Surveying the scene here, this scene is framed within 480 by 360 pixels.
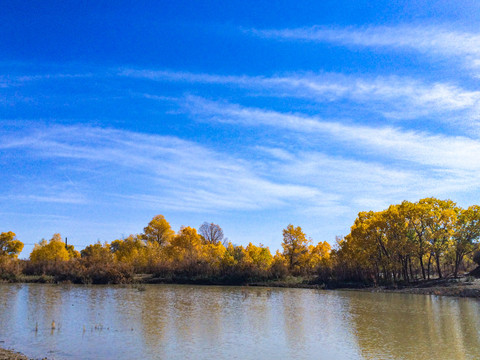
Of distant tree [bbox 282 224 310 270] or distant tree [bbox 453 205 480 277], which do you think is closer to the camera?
distant tree [bbox 453 205 480 277]

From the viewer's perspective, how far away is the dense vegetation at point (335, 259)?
1886 inches

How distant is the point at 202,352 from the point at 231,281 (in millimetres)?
41854

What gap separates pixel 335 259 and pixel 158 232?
36.9m

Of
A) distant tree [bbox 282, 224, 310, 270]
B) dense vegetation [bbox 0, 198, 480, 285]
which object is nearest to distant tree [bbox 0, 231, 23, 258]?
dense vegetation [bbox 0, 198, 480, 285]

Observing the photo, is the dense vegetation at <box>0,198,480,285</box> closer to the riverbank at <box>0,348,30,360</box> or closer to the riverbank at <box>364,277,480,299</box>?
the riverbank at <box>364,277,480,299</box>

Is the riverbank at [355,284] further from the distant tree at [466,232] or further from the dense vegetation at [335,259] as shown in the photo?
the distant tree at [466,232]

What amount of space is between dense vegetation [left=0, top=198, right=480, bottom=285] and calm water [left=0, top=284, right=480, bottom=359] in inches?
735

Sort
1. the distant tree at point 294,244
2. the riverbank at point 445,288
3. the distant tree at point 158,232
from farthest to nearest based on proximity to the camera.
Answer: the distant tree at point 158,232 → the distant tree at point 294,244 → the riverbank at point 445,288

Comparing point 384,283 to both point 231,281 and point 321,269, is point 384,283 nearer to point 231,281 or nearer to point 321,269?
point 321,269

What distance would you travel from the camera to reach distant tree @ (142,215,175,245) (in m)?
79.4

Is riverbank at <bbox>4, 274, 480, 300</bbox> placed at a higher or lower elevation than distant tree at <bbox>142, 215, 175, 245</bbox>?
lower

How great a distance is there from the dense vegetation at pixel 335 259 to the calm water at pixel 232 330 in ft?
61.2

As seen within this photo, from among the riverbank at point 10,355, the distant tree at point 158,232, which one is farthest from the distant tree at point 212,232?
the riverbank at point 10,355

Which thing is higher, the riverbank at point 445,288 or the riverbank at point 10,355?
the riverbank at point 10,355
